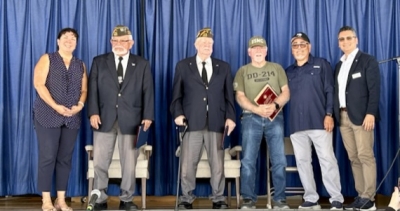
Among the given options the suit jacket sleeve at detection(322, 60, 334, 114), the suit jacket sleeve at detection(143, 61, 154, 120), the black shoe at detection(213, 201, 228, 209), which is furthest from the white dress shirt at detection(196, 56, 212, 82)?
the black shoe at detection(213, 201, 228, 209)

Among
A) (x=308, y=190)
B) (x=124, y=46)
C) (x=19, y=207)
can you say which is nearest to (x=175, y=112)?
(x=124, y=46)

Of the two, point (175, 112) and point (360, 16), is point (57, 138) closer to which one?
point (175, 112)

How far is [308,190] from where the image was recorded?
4.94 metres

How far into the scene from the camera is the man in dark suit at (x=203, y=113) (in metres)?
4.91

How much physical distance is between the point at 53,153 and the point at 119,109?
0.68m

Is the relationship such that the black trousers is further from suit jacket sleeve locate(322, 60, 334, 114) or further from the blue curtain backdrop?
suit jacket sleeve locate(322, 60, 334, 114)

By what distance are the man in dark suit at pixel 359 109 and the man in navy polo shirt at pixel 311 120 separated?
121 mm

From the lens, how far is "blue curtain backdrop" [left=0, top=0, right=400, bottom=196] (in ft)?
18.3

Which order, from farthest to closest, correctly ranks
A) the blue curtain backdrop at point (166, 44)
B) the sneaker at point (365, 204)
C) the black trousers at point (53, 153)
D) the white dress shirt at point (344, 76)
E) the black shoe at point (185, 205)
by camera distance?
the blue curtain backdrop at point (166, 44)
the white dress shirt at point (344, 76)
the black shoe at point (185, 205)
the sneaker at point (365, 204)
the black trousers at point (53, 153)

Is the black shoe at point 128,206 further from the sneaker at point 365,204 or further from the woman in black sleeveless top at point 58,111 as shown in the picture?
the sneaker at point 365,204

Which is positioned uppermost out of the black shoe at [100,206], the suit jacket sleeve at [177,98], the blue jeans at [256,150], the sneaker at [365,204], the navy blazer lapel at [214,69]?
the navy blazer lapel at [214,69]

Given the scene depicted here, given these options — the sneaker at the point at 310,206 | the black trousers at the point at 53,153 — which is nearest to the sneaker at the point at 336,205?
the sneaker at the point at 310,206

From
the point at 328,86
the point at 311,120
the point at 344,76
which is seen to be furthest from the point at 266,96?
the point at 344,76

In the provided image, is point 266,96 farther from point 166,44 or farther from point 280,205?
point 166,44
